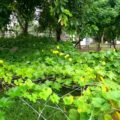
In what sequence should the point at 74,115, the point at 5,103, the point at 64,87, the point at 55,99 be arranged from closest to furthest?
the point at 74,115 → the point at 5,103 → the point at 55,99 → the point at 64,87

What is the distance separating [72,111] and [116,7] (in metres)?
15.2

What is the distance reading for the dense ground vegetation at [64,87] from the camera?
1465mm

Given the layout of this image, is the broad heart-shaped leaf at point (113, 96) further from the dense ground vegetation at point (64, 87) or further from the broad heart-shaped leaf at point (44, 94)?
the broad heart-shaped leaf at point (44, 94)

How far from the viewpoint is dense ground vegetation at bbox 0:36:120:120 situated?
1465 mm


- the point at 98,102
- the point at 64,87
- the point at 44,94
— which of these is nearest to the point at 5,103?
the point at 44,94

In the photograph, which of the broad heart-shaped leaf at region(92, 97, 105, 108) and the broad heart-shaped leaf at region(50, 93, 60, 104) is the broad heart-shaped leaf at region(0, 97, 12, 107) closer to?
the broad heart-shaped leaf at region(50, 93, 60, 104)

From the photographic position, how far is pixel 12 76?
3547 millimetres

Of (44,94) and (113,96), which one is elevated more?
(113,96)

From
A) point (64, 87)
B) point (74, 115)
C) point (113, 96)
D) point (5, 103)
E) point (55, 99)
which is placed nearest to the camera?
point (113, 96)

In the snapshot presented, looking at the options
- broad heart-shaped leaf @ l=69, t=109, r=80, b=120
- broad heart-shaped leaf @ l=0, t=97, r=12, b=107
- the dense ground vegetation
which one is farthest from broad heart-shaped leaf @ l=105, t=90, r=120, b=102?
broad heart-shaped leaf @ l=0, t=97, r=12, b=107

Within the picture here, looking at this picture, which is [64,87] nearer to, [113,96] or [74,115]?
[74,115]

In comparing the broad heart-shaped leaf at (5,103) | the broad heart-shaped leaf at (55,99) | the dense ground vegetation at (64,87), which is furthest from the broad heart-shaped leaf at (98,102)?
the broad heart-shaped leaf at (55,99)

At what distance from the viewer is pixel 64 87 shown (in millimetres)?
3656

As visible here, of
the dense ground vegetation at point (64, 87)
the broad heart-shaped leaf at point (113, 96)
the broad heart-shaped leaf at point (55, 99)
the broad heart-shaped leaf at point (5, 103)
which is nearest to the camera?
the broad heart-shaped leaf at point (113, 96)
